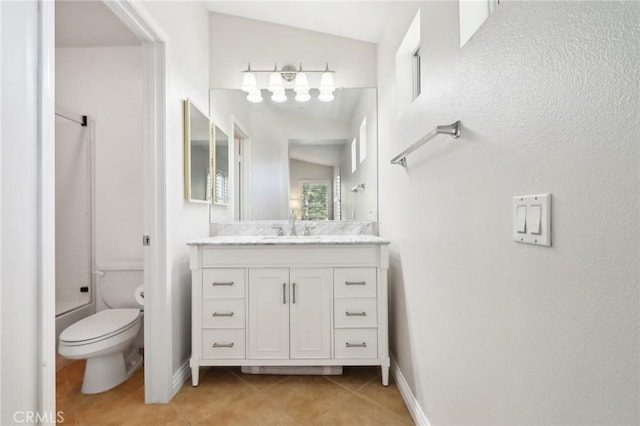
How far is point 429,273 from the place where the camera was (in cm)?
127

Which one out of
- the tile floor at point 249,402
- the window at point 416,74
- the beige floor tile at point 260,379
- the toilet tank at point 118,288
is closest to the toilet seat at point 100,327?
the toilet tank at point 118,288

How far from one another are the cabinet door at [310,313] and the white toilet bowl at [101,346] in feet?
3.34

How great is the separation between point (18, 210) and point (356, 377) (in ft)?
5.90

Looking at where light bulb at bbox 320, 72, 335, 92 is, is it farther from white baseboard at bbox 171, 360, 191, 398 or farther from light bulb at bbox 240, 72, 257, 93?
white baseboard at bbox 171, 360, 191, 398

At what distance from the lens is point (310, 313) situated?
1753 millimetres

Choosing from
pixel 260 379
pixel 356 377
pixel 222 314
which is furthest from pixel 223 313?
pixel 356 377

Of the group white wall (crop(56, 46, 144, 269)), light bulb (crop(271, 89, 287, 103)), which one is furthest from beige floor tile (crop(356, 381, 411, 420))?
light bulb (crop(271, 89, 287, 103))

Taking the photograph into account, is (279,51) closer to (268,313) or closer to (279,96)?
(279,96)

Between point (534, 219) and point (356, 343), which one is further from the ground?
point (534, 219)

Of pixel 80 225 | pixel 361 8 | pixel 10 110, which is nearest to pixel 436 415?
pixel 10 110

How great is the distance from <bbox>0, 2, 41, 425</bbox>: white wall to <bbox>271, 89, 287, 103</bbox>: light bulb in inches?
60.3

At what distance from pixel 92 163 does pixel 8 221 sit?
183 cm

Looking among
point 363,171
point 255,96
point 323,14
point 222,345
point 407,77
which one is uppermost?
point 323,14

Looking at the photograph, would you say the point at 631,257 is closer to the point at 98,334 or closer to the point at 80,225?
the point at 98,334
